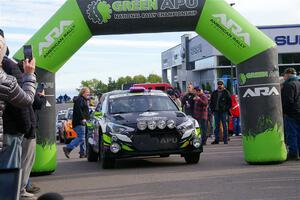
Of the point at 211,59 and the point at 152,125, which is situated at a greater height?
the point at 211,59

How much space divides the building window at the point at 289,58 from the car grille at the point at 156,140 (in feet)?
98.7

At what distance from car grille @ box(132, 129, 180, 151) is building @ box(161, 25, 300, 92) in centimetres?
1517

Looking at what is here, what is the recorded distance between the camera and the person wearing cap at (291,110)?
11.1 meters

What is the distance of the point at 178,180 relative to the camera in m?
8.98

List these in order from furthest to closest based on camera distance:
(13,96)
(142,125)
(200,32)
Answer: (142,125), (200,32), (13,96)

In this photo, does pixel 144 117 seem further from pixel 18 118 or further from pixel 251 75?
pixel 18 118

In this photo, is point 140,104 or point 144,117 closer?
point 144,117

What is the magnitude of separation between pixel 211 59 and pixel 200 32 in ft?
114

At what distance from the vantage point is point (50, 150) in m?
10.5

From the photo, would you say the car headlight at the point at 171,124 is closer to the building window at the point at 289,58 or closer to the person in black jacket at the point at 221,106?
the person in black jacket at the point at 221,106

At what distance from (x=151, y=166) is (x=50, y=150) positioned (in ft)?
6.90

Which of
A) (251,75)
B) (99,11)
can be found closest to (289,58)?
(251,75)

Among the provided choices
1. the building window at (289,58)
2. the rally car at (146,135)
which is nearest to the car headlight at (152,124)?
the rally car at (146,135)

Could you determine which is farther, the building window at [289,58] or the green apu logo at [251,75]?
the building window at [289,58]
